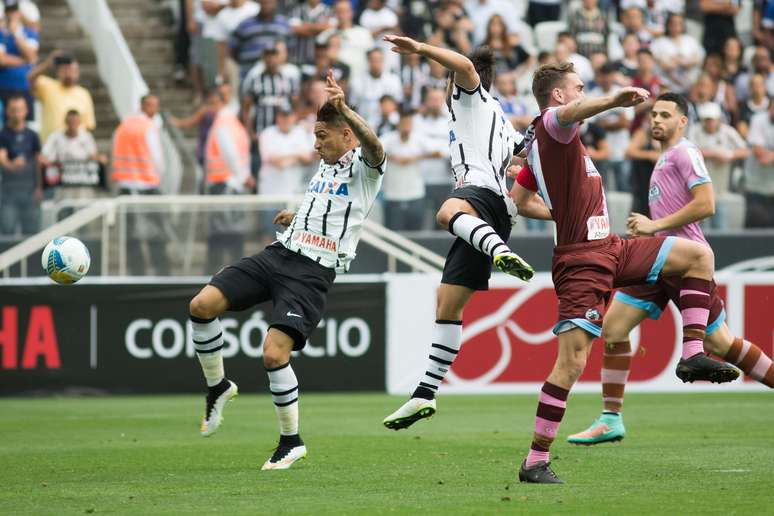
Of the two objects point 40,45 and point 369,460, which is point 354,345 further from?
point 40,45

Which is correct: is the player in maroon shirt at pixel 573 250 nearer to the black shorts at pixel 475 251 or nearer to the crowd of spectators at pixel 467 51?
the black shorts at pixel 475 251

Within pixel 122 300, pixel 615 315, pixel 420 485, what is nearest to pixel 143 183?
pixel 122 300

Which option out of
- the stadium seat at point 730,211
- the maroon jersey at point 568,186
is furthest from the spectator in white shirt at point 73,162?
the maroon jersey at point 568,186

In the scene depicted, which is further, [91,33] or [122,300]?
[91,33]

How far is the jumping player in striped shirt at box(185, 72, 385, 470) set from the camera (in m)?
9.20

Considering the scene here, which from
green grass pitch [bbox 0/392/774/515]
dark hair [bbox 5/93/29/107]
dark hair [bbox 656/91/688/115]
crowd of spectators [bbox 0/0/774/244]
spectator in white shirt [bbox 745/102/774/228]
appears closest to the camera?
green grass pitch [bbox 0/392/774/515]

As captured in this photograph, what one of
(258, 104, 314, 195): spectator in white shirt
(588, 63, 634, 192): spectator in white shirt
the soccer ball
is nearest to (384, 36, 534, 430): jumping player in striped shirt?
the soccer ball

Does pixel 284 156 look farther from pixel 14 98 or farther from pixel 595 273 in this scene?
pixel 595 273

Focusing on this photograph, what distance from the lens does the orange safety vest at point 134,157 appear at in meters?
18.2

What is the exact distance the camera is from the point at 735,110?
66.9 ft

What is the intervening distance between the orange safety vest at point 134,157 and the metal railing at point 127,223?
5.92 ft

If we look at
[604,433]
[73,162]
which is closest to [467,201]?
[604,433]

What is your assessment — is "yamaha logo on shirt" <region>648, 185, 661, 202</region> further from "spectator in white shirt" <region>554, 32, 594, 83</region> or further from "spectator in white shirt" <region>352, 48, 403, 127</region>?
"spectator in white shirt" <region>554, 32, 594, 83</region>

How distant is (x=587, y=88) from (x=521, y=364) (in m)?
5.57
